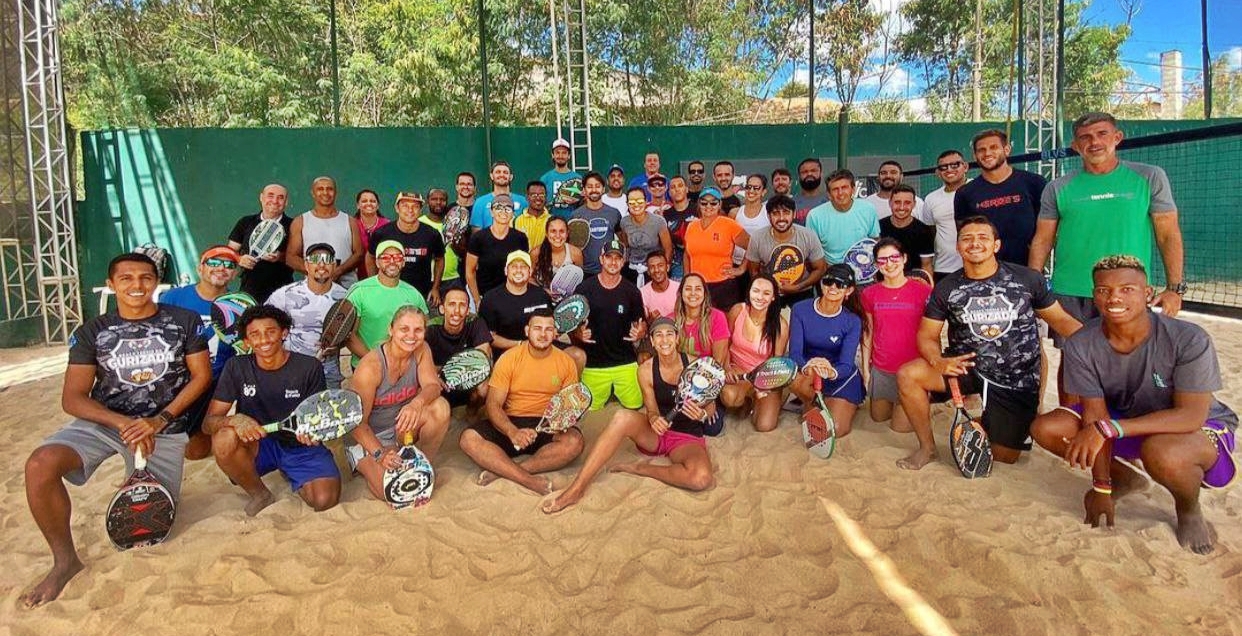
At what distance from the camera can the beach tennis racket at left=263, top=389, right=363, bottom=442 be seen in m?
3.79

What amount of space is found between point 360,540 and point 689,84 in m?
16.2

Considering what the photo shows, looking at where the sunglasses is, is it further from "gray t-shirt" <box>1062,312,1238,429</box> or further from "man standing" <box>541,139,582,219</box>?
"gray t-shirt" <box>1062,312,1238,429</box>

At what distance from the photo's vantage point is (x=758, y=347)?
4.97m

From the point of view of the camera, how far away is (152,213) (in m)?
10.4

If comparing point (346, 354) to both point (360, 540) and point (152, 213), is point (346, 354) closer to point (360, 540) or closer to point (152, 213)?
point (360, 540)

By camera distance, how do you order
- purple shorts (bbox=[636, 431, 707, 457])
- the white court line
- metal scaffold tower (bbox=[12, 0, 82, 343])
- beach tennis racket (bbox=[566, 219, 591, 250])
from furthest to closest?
metal scaffold tower (bbox=[12, 0, 82, 343])
beach tennis racket (bbox=[566, 219, 591, 250])
purple shorts (bbox=[636, 431, 707, 457])
the white court line

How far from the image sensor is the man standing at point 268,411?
3.84m

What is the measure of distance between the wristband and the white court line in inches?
45.6

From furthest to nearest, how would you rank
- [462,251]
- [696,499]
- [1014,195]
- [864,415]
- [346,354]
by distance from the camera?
[346,354]
[462,251]
[864,415]
[1014,195]
[696,499]

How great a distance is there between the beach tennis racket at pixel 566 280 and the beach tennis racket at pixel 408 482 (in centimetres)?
198

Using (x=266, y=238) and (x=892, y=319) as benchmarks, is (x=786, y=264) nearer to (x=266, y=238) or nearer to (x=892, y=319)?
(x=892, y=319)

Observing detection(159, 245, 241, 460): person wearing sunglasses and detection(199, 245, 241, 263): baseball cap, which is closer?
detection(159, 245, 241, 460): person wearing sunglasses

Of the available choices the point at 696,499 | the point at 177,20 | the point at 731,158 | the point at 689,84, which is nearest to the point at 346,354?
the point at 696,499

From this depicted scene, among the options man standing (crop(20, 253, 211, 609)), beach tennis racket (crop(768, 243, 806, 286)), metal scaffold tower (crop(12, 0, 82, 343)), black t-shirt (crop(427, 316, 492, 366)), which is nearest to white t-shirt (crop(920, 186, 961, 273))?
beach tennis racket (crop(768, 243, 806, 286))
